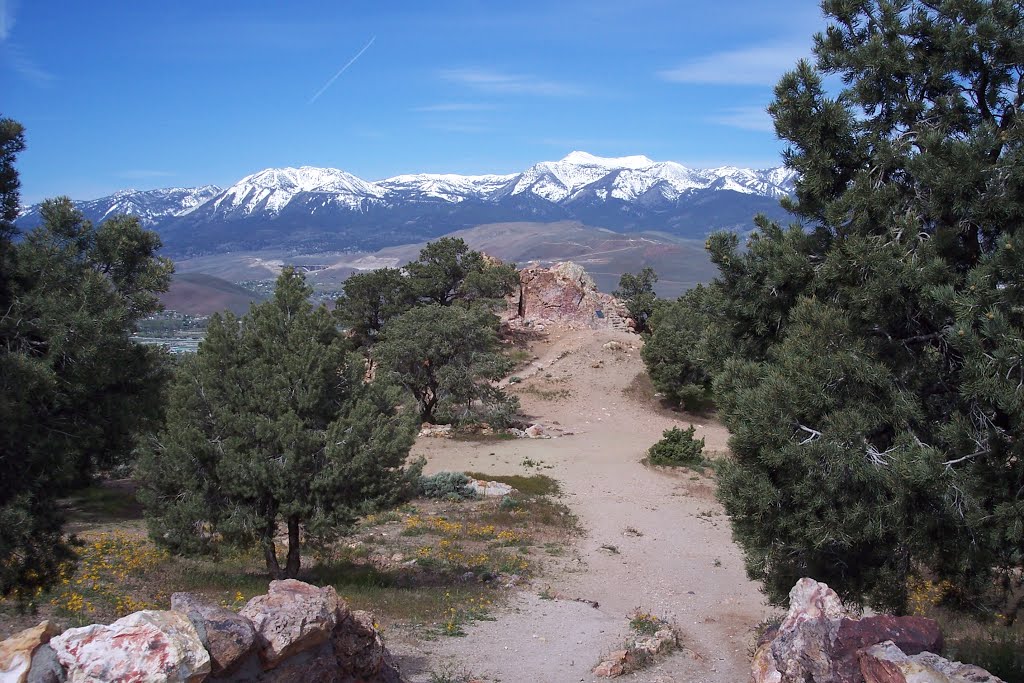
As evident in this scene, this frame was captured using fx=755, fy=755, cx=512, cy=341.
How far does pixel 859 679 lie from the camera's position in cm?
605

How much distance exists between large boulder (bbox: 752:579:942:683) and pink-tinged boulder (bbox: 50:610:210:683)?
4908 millimetres

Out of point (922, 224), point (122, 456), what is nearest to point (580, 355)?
point (122, 456)

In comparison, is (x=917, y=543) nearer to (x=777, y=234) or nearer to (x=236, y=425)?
(x=777, y=234)

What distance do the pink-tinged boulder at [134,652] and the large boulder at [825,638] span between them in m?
4.91

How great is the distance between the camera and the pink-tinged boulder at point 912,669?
17.7 feet

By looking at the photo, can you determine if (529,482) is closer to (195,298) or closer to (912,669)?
(195,298)

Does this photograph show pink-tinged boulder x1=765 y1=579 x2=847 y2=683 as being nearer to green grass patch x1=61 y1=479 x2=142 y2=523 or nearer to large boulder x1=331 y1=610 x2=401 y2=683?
large boulder x1=331 y1=610 x2=401 y2=683

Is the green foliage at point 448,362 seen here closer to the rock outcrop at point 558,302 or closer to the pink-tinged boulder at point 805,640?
the rock outcrop at point 558,302

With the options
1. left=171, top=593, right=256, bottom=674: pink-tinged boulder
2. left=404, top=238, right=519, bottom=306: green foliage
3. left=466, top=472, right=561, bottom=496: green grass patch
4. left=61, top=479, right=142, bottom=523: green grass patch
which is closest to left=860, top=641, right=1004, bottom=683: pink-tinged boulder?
left=171, top=593, right=256, bottom=674: pink-tinged boulder

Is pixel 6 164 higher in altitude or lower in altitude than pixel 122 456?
higher

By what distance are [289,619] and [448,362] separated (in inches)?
1042

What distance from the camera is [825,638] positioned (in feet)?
21.4

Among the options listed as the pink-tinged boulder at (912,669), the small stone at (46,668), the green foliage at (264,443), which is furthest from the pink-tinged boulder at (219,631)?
the green foliage at (264,443)

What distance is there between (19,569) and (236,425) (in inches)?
143
